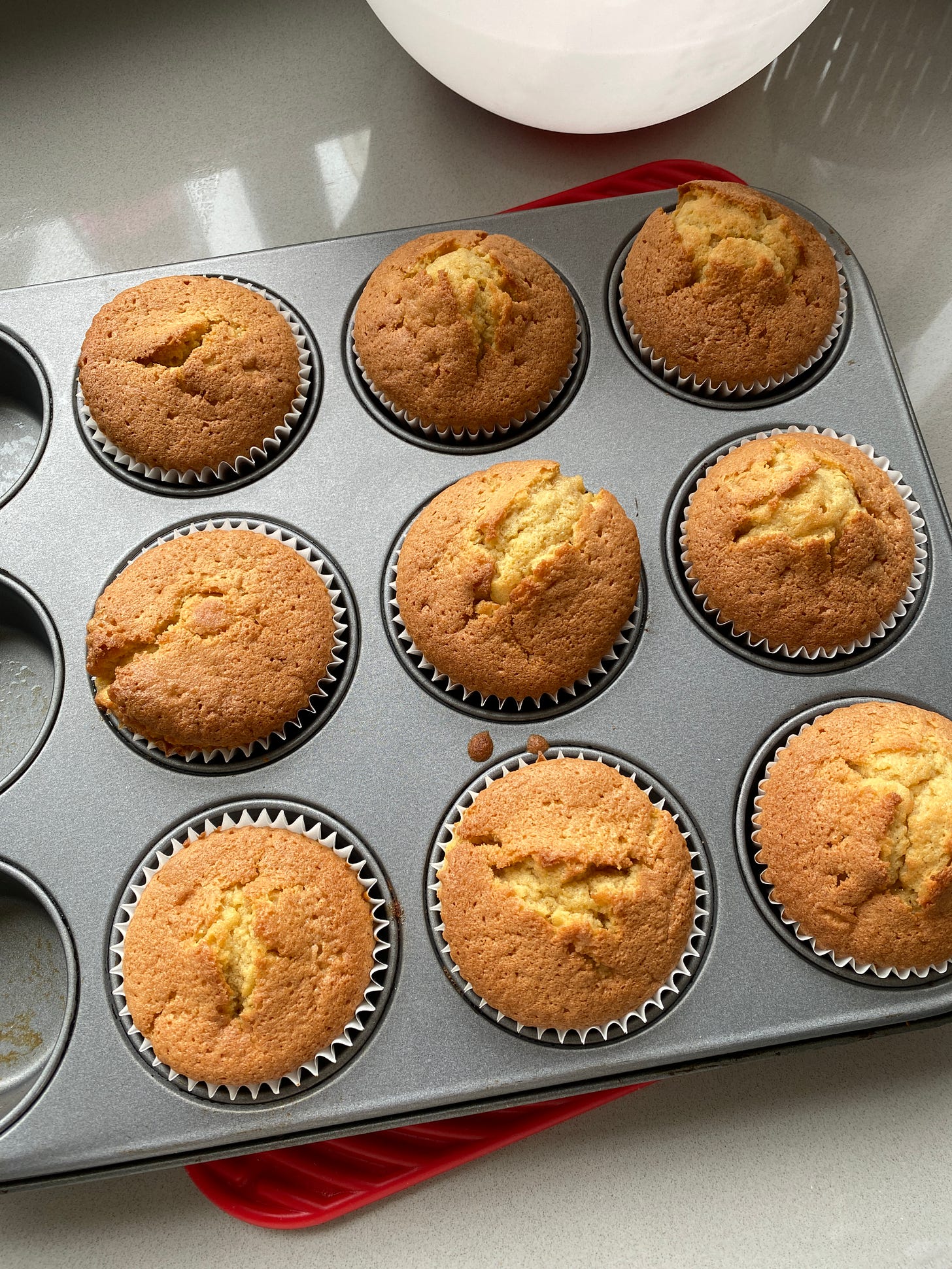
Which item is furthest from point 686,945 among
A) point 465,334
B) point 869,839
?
point 465,334

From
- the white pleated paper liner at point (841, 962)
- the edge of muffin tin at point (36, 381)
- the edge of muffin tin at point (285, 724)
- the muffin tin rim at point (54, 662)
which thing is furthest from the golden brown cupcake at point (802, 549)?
the edge of muffin tin at point (36, 381)

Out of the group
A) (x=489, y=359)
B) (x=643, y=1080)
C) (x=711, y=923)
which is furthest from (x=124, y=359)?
(x=643, y=1080)

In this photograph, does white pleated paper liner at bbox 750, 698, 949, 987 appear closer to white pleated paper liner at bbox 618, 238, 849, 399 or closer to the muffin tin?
the muffin tin

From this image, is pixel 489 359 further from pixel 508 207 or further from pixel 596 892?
pixel 596 892

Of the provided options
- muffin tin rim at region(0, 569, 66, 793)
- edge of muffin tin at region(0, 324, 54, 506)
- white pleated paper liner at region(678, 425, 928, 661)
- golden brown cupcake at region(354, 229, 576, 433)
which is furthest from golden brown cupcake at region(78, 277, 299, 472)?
white pleated paper liner at region(678, 425, 928, 661)

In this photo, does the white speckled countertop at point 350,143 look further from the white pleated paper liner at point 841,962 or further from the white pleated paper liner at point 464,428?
the white pleated paper liner at point 464,428
